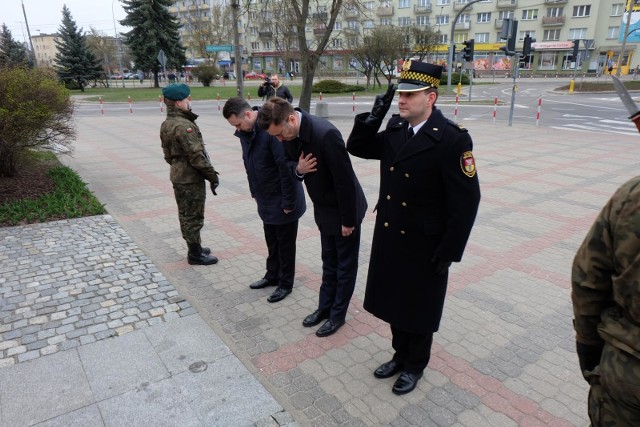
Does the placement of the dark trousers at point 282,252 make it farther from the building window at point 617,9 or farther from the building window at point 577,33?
the building window at point 617,9

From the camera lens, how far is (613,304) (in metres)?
1.63

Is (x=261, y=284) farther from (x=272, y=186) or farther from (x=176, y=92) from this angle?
(x=176, y=92)

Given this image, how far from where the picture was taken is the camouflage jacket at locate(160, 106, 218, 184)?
4688 millimetres

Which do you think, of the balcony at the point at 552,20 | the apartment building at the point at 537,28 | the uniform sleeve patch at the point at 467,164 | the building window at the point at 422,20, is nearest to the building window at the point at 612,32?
the apartment building at the point at 537,28

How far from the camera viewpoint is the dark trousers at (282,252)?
4.29 m

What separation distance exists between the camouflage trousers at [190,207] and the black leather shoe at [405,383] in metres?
2.94

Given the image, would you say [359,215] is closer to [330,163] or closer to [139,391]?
[330,163]

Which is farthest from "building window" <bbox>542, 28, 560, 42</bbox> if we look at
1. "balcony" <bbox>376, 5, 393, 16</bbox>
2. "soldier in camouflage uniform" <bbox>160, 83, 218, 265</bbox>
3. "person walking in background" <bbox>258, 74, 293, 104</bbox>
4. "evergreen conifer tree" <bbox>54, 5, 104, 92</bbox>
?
"soldier in camouflage uniform" <bbox>160, 83, 218, 265</bbox>

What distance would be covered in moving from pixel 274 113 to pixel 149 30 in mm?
44994

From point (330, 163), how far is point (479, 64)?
69.4 m

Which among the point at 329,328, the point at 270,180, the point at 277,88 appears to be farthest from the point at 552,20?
the point at 329,328

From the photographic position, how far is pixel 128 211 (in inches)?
286

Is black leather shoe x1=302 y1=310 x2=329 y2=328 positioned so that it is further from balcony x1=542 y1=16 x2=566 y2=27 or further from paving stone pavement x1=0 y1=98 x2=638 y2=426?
balcony x1=542 y1=16 x2=566 y2=27

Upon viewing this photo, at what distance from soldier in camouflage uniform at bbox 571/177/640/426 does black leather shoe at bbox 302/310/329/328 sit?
8.12ft
